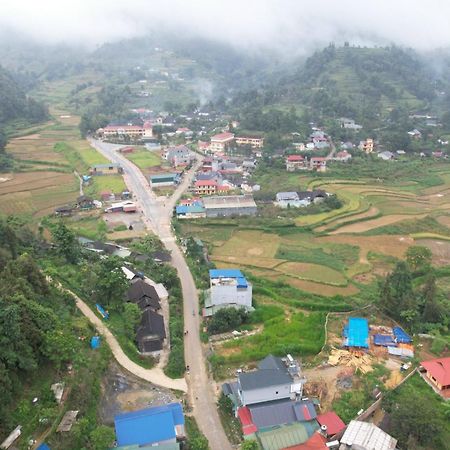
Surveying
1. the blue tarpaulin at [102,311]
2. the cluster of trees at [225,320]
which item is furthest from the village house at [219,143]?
the blue tarpaulin at [102,311]

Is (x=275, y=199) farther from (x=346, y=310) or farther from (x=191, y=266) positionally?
(x=346, y=310)

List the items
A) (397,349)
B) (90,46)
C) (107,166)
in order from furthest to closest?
1. (90,46)
2. (107,166)
3. (397,349)

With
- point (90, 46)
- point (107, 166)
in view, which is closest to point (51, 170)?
point (107, 166)

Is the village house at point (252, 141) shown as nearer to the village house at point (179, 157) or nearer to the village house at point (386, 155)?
the village house at point (179, 157)

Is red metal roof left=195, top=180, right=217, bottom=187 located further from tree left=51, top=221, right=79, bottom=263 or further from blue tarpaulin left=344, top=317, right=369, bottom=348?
blue tarpaulin left=344, top=317, right=369, bottom=348

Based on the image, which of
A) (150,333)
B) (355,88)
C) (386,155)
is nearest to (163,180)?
(150,333)
